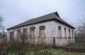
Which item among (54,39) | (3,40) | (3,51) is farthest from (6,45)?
(54,39)

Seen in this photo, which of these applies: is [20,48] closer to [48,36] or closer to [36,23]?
[48,36]

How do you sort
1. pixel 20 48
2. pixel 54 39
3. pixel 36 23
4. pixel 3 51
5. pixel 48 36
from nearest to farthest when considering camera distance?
pixel 3 51
pixel 20 48
pixel 54 39
pixel 48 36
pixel 36 23

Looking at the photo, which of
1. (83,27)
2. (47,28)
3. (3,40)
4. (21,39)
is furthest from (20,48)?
(83,27)

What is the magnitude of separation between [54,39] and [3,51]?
26.3 feet

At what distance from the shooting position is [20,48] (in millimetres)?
10445

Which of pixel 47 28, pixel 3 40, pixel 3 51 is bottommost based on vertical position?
pixel 3 51

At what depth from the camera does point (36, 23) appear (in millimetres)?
19562

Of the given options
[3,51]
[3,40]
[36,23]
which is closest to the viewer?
[3,51]

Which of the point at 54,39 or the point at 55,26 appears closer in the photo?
the point at 54,39

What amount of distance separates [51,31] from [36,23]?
3456mm

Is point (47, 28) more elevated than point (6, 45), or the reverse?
point (47, 28)

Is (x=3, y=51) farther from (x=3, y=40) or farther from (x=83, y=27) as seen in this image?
(x=83, y=27)

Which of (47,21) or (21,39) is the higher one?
(47,21)

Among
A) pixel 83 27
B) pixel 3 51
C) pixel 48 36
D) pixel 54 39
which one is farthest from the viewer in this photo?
pixel 83 27
